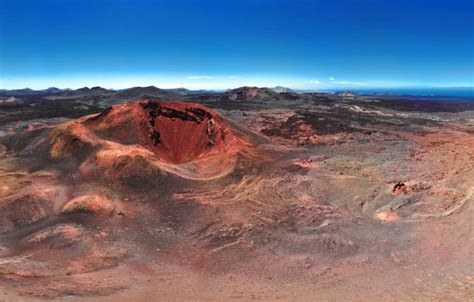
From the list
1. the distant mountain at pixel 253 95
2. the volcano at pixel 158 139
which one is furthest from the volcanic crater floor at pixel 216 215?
the distant mountain at pixel 253 95

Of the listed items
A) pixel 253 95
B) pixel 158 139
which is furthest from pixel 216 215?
pixel 253 95

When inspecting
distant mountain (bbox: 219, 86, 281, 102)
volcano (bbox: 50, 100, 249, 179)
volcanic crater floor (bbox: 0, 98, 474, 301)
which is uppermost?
distant mountain (bbox: 219, 86, 281, 102)

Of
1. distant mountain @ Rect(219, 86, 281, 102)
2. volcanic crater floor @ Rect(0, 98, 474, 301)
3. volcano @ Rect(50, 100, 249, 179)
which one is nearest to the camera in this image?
volcanic crater floor @ Rect(0, 98, 474, 301)

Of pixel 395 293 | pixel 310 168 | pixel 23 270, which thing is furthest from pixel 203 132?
pixel 395 293

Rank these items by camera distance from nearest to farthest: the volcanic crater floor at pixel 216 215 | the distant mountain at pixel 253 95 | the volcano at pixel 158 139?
the volcanic crater floor at pixel 216 215 → the volcano at pixel 158 139 → the distant mountain at pixel 253 95

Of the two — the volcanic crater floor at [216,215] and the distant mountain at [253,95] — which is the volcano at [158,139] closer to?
the volcanic crater floor at [216,215]

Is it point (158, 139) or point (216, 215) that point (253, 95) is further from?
point (216, 215)

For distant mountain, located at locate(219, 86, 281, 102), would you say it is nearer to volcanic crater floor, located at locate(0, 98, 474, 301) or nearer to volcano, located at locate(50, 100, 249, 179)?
volcanic crater floor, located at locate(0, 98, 474, 301)

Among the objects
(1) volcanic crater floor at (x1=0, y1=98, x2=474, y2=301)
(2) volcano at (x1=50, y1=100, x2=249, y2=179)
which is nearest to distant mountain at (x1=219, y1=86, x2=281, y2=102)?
(1) volcanic crater floor at (x1=0, y1=98, x2=474, y2=301)

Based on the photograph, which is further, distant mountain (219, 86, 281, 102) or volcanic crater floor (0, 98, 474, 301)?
distant mountain (219, 86, 281, 102)
